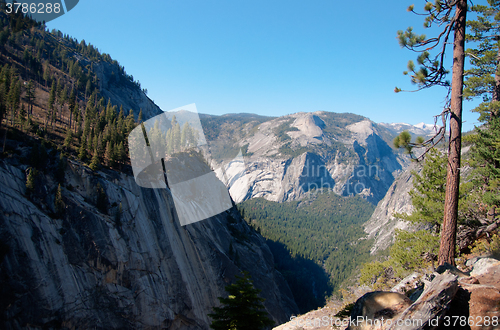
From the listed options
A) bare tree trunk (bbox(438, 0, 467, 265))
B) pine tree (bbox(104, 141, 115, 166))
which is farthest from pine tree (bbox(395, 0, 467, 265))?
pine tree (bbox(104, 141, 115, 166))

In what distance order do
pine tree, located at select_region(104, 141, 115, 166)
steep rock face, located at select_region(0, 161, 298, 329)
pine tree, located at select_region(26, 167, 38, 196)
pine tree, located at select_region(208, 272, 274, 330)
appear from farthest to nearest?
pine tree, located at select_region(104, 141, 115, 166)
pine tree, located at select_region(26, 167, 38, 196)
steep rock face, located at select_region(0, 161, 298, 329)
pine tree, located at select_region(208, 272, 274, 330)

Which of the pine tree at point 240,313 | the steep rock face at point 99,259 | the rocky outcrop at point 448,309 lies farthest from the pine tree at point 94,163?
the rocky outcrop at point 448,309

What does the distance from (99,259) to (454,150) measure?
3345 centimetres

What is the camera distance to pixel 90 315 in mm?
27078

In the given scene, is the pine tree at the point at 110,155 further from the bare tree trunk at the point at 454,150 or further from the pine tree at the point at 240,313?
the bare tree trunk at the point at 454,150

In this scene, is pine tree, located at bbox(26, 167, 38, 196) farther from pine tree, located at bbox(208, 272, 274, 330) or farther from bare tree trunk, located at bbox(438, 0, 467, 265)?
bare tree trunk, located at bbox(438, 0, 467, 265)

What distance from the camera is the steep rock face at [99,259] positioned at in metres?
24.4

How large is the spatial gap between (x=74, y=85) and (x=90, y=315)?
86.4m

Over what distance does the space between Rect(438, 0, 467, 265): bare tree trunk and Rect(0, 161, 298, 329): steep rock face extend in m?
31.9

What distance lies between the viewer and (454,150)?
9.33 meters

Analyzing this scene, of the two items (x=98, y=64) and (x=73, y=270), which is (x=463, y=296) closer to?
(x=73, y=270)

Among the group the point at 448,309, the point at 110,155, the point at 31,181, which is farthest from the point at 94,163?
the point at 448,309

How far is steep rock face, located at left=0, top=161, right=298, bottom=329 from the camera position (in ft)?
80.1

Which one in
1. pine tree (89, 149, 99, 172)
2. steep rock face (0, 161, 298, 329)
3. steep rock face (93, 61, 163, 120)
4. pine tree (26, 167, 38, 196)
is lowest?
steep rock face (0, 161, 298, 329)
